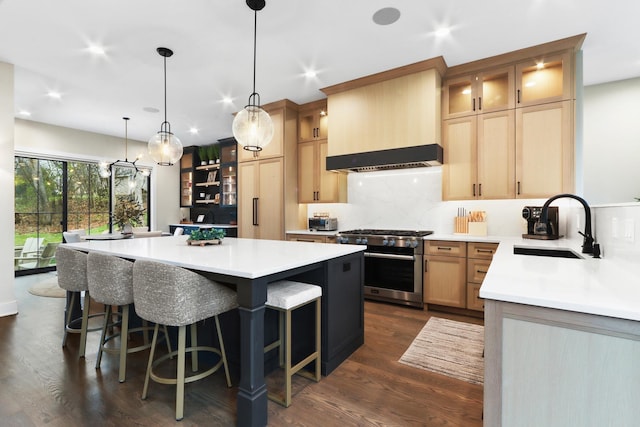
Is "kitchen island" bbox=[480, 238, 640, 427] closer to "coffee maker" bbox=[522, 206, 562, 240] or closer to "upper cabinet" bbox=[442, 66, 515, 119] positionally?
"coffee maker" bbox=[522, 206, 562, 240]

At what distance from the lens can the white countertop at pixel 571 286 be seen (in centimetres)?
93

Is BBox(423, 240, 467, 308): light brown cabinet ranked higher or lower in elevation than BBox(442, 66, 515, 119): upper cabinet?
lower

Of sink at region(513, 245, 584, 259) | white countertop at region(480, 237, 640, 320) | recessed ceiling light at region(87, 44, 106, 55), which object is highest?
recessed ceiling light at region(87, 44, 106, 55)

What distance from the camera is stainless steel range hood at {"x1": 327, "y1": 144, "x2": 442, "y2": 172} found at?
356cm

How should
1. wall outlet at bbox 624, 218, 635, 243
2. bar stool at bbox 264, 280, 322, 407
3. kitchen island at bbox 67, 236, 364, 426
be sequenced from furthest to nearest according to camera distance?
bar stool at bbox 264, 280, 322, 407 < kitchen island at bbox 67, 236, 364, 426 < wall outlet at bbox 624, 218, 635, 243

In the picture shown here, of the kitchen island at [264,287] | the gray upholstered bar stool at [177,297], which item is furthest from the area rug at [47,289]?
the gray upholstered bar stool at [177,297]

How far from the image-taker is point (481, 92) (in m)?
3.60

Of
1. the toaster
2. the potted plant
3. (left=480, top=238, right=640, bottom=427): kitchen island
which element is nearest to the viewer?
(left=480, top=238, right=640, bottom=427): kitchen island

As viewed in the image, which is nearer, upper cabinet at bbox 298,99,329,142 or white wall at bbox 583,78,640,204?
white wall at bbox 583,78,640,204

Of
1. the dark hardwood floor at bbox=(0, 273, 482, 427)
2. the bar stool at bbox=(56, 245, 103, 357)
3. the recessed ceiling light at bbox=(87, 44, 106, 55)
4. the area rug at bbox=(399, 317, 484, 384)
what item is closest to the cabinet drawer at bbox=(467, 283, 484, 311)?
the area rug at bbox=(399, 317, 484, 384)

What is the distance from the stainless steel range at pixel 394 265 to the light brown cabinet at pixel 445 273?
9 cm

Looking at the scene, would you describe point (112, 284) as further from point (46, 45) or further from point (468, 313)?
point (468, 313)

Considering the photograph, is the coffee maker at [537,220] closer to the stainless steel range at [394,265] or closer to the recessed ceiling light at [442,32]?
the stainless steel range at [394,265]

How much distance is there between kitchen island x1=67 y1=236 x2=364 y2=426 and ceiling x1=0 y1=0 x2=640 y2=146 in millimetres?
2007
